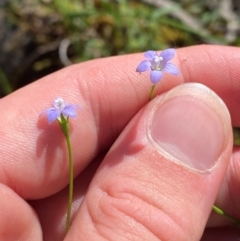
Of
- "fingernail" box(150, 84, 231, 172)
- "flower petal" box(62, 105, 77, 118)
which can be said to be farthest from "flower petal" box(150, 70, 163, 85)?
"flower petal" box(62, 105, 77, 118)

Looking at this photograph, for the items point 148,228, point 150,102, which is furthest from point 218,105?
point 148,228

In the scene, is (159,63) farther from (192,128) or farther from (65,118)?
(65,118)

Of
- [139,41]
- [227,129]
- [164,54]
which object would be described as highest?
[164,54]

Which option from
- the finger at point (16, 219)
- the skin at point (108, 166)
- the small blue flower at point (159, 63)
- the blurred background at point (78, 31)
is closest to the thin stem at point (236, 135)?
the blurred background at point (78, 31)

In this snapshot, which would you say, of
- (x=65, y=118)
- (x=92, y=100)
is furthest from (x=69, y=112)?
(x=92, y=100)

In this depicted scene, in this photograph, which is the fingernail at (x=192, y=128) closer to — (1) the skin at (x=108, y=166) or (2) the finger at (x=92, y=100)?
(1) the skin at (x=108, y=166)

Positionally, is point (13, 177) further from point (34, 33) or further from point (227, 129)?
point (34, 33)

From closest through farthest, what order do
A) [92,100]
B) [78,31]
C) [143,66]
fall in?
[143,66] → [92,100] → [78,31]
